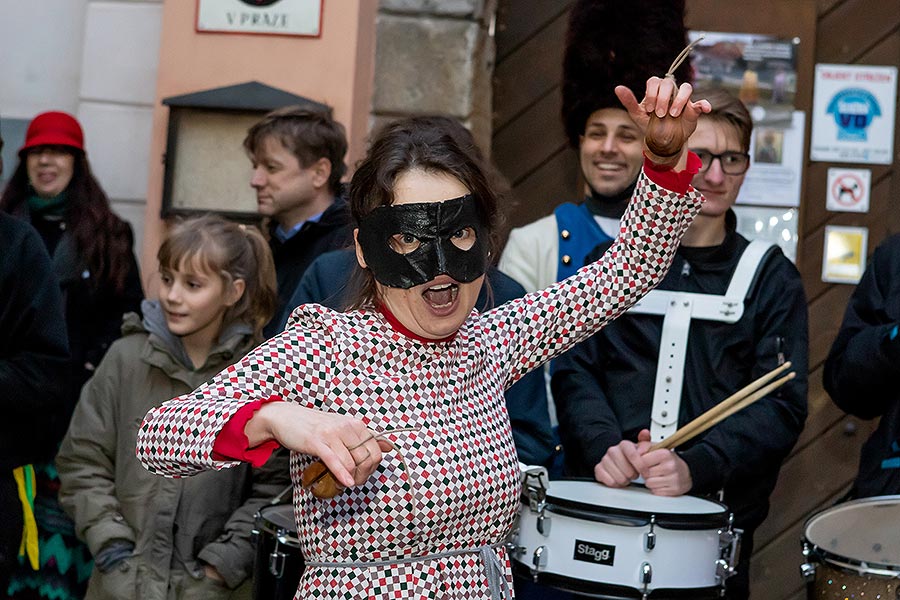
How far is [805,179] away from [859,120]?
12.3 inches

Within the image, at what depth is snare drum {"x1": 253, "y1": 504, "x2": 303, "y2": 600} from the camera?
3227 millimetres

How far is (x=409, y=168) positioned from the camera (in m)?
2.59

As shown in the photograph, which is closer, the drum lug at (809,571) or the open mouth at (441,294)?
the open mouth at (441,294)

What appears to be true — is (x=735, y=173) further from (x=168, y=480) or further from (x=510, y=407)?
(x=168, y=480)

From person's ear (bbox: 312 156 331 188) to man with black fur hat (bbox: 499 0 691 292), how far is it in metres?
0.65

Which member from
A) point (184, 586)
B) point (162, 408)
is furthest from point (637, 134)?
point (162, 408)

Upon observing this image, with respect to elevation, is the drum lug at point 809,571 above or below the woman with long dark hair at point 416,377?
below

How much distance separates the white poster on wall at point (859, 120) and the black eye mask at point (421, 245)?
319cm

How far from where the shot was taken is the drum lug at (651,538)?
125 inches

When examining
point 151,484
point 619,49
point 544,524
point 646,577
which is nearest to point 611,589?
point 646,577

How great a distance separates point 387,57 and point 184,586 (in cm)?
235

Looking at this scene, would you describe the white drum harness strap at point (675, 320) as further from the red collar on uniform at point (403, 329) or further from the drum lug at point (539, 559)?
the red collar on uniform at point (403, 329)

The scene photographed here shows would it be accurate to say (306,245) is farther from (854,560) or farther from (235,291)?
(854,560)

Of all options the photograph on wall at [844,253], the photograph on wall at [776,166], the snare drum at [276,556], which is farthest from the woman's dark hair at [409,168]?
the photograph on wall at [844,253]
